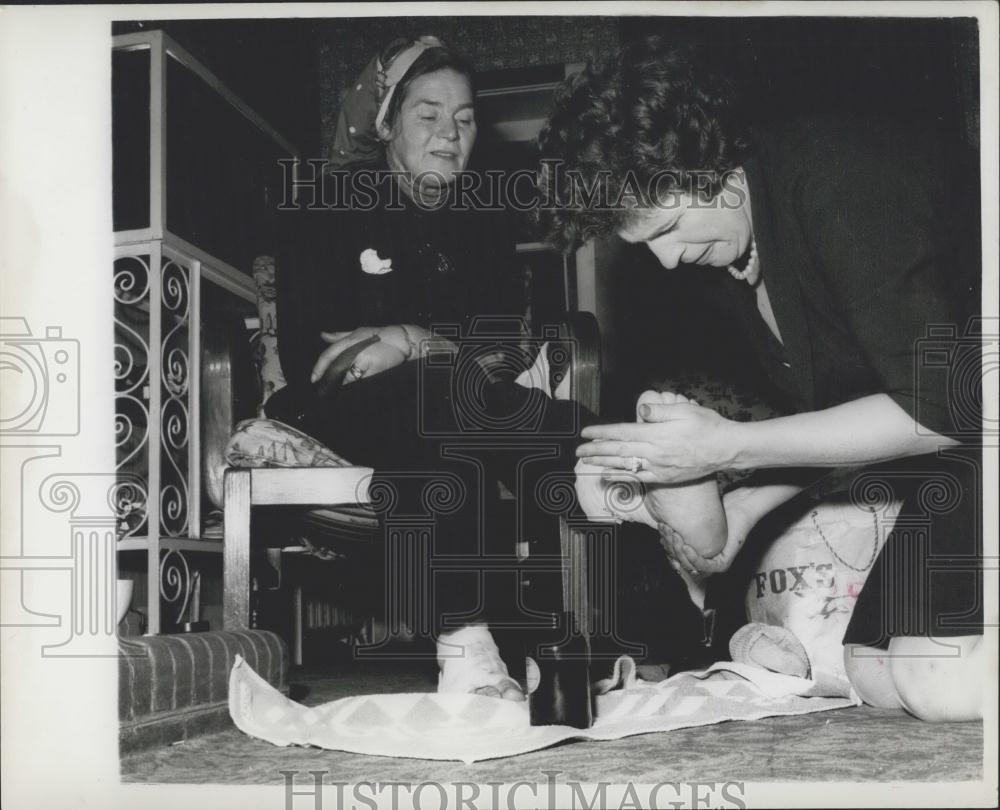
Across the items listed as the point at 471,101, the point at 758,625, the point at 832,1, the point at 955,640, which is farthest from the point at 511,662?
the point at 832,1

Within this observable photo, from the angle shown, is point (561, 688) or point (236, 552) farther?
point (236, 552)

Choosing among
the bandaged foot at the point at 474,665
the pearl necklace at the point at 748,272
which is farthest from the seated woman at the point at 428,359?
the pearl necklace at the point at 748,272

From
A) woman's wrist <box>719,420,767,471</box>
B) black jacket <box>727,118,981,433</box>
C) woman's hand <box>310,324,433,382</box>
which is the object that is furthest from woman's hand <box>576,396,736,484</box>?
woman's hand <box>310,324,433,382</box>

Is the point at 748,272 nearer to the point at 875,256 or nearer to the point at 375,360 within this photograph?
the point at 875,256

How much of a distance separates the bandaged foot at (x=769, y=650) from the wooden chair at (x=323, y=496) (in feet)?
0.62

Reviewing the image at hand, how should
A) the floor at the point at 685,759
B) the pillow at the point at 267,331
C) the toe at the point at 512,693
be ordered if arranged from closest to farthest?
1. the floor at the point at 685,759
2. the toe at the point at 512,693
3. the pillow at the point at 267,331

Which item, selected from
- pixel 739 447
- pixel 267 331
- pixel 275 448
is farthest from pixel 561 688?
pixel 267 331

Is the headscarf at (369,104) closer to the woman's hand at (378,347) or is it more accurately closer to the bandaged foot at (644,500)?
the woman's hand at (378,347)

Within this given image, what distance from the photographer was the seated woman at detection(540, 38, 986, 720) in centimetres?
110

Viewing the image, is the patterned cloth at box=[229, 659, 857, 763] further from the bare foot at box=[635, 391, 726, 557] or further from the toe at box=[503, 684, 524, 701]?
the bare foot at box=[635, 391, 726, 557]

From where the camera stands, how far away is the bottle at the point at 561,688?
1.02 m

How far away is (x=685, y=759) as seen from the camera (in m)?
0.98

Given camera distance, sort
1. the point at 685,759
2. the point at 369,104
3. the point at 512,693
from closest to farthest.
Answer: the point at 685,759
the point at 512,693
the point at 369,104

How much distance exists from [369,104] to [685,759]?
0.80 meters
